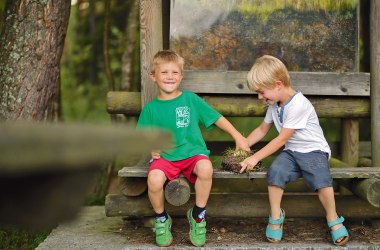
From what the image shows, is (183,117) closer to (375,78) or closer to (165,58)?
Result: (165,58)

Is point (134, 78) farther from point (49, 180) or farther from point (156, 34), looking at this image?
point (49, 180)

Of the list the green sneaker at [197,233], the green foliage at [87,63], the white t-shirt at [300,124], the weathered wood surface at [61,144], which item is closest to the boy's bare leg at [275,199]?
the white t-shirt at [300,124]

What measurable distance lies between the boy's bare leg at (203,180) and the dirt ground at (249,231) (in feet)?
1.12

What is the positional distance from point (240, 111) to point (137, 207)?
108 centimetres

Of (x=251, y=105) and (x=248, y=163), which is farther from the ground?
(x=251, y=105)

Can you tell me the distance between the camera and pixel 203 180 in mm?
3934

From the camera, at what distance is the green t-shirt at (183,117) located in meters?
4.23

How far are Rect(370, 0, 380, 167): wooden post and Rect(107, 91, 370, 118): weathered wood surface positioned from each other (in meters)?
0.10

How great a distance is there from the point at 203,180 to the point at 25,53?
164cm

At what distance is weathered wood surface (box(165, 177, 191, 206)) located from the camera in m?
3.84

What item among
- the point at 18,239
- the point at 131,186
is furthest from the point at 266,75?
the point at 18,239

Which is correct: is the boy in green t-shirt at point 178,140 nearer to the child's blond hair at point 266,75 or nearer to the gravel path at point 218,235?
the gravel path at point 218,235

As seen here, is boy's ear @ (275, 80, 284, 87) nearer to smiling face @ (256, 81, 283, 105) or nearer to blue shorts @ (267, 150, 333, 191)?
smiling face @ (256, 81, 283, 105)

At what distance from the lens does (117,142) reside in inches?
27.8
